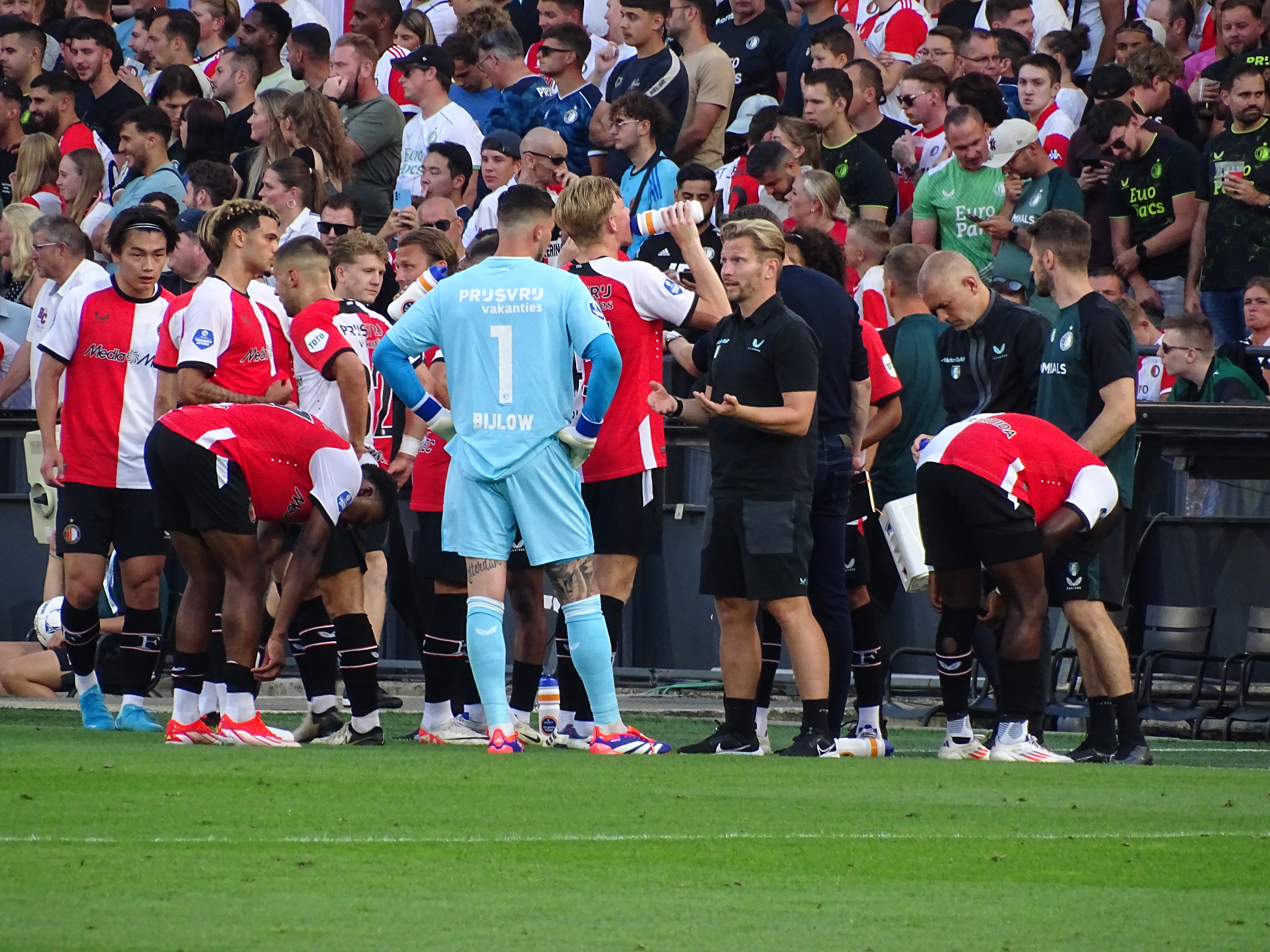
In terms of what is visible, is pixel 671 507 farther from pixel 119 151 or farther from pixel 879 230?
pixel 119 151

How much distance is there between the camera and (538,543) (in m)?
8.16

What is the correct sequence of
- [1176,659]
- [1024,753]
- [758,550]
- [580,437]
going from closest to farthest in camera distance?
[580,437]
[758,550]
[1024,753]
[1176,659]

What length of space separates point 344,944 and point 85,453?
20.8 ft

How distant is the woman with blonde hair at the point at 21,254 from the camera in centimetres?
1409

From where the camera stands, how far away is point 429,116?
16062mm

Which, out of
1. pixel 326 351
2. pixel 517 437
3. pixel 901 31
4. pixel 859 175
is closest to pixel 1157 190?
pixel 859 175

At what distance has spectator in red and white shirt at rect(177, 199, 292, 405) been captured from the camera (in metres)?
8.98

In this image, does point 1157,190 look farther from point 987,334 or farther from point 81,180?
point 81,180

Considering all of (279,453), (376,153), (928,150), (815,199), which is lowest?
(279,453)

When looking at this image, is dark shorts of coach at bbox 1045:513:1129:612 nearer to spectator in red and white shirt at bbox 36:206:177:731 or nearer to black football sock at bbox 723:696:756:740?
black football sock at bbox 723:696:756:740

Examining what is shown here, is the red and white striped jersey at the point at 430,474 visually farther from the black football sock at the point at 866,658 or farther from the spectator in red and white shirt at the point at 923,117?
the spectator in red and white shirt at the point at 923,117

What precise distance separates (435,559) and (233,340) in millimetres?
1406

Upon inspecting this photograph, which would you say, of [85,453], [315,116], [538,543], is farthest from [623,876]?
[315,116]

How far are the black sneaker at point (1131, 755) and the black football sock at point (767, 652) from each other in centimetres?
161
